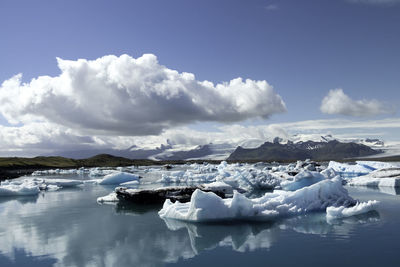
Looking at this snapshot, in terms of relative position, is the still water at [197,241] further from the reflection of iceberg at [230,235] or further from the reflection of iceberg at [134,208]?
the reflection of iceberg at [134,208]

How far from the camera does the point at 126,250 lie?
364 inches

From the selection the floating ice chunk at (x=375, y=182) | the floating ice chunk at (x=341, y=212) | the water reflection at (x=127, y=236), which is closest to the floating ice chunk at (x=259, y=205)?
the water reflection at (x=127, y=236)

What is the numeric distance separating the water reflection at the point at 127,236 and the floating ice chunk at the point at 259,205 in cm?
48

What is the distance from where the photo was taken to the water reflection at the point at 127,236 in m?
8.72

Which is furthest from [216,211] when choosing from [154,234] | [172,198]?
[172,198]

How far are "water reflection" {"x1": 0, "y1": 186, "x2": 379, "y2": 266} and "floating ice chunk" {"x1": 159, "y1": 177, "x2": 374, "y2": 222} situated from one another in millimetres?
477

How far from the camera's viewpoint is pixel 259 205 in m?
13.0

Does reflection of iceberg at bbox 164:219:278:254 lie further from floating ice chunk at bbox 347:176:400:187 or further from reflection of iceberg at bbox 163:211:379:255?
floating ice chunk at bbox 347:176:400:187

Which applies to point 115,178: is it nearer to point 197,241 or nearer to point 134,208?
point 134,208

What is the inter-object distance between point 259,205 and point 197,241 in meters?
3.79

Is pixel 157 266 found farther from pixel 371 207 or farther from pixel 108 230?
pixel 371 207

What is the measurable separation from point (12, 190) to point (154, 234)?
60.2 feet

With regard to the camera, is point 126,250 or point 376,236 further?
point 376,236

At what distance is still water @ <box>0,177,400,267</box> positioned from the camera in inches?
324
